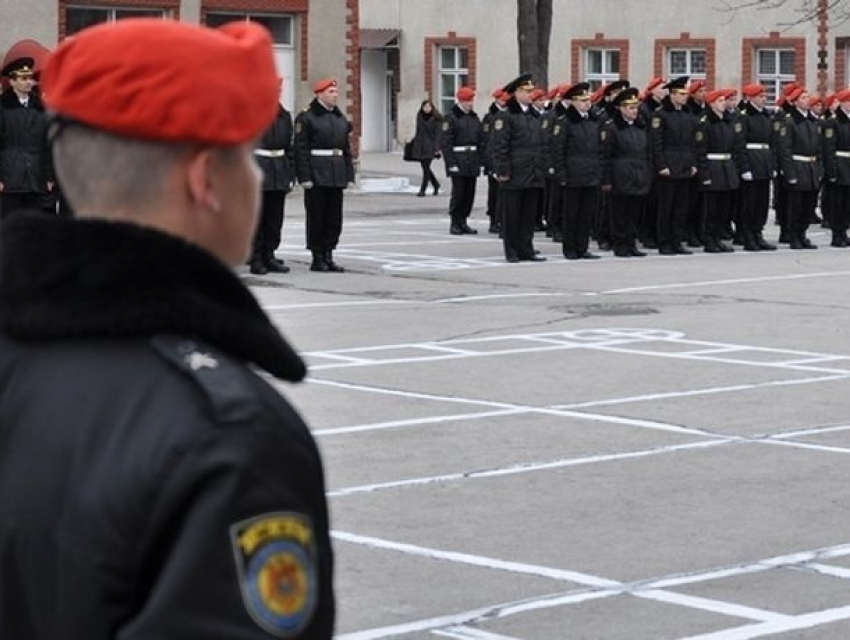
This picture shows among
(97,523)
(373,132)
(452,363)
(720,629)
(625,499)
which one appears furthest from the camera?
(373,132)

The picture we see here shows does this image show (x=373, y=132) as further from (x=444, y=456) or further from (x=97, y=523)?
(x=97, y=523)

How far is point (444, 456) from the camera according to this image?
10797mm

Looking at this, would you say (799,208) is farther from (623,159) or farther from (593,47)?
(593,47)

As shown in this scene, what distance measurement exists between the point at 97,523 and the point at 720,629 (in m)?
5.10

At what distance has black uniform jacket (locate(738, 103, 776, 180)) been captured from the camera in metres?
27.0

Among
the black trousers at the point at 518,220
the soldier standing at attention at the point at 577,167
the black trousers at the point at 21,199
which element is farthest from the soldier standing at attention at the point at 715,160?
the black trousers at the point at 21,199

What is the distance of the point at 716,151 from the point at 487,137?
11.2 ft

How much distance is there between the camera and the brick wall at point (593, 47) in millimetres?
59031

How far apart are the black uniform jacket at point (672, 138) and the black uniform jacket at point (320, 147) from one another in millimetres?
4916

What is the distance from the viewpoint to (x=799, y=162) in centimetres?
2716

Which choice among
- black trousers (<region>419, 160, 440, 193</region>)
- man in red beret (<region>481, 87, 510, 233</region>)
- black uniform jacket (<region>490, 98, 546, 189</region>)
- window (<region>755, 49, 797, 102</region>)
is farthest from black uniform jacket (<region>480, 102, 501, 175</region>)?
window (<region>755, 49, 797, 102</region>)

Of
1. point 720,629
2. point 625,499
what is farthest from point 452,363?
point 720,629

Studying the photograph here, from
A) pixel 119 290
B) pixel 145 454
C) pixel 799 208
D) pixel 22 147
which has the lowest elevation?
pixel 799 208

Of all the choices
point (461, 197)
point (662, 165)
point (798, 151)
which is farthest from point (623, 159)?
point (461, 197)
